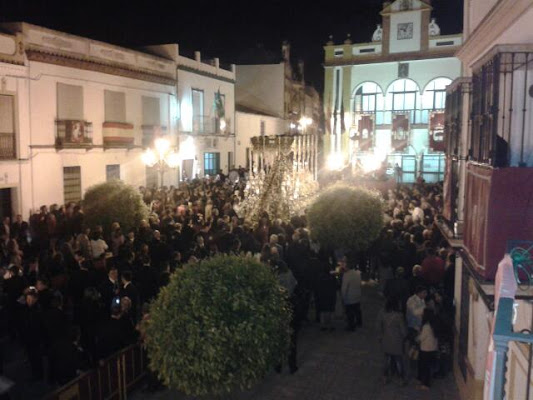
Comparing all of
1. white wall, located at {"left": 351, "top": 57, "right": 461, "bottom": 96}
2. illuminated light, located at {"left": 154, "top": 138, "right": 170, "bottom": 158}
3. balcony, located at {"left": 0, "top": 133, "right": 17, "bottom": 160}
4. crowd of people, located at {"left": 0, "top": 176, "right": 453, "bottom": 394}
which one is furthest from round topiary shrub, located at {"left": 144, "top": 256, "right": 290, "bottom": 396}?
white wall, located at {"left": 351, "top": 57, "right": 461, "bottom": 96}

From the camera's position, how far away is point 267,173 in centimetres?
1592

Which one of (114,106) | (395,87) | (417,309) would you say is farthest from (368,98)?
(417,309)

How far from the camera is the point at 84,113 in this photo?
21.0 m

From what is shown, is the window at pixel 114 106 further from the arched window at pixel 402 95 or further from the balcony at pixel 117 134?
the arched window at pixel 402 95

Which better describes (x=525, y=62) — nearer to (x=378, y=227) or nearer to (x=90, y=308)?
(x=90, y=308)

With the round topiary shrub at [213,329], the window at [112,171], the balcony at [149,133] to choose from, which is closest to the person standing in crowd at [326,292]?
the round topiary shrub at [213,329]

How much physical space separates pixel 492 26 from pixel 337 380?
16.7ft

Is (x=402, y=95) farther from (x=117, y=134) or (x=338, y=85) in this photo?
(x=117, y=134)

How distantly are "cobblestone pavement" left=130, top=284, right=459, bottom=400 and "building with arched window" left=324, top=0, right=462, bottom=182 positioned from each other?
2204 cm

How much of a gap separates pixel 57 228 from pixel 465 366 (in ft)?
34.4

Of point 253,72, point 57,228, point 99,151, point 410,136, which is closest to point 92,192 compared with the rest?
point 57,228

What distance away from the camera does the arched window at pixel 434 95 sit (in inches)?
1237

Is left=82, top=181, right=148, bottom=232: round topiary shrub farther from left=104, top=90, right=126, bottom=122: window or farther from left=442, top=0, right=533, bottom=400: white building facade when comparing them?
left=104, top=90, right=126, bottom=122: window

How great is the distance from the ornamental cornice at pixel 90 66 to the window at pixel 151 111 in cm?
92
